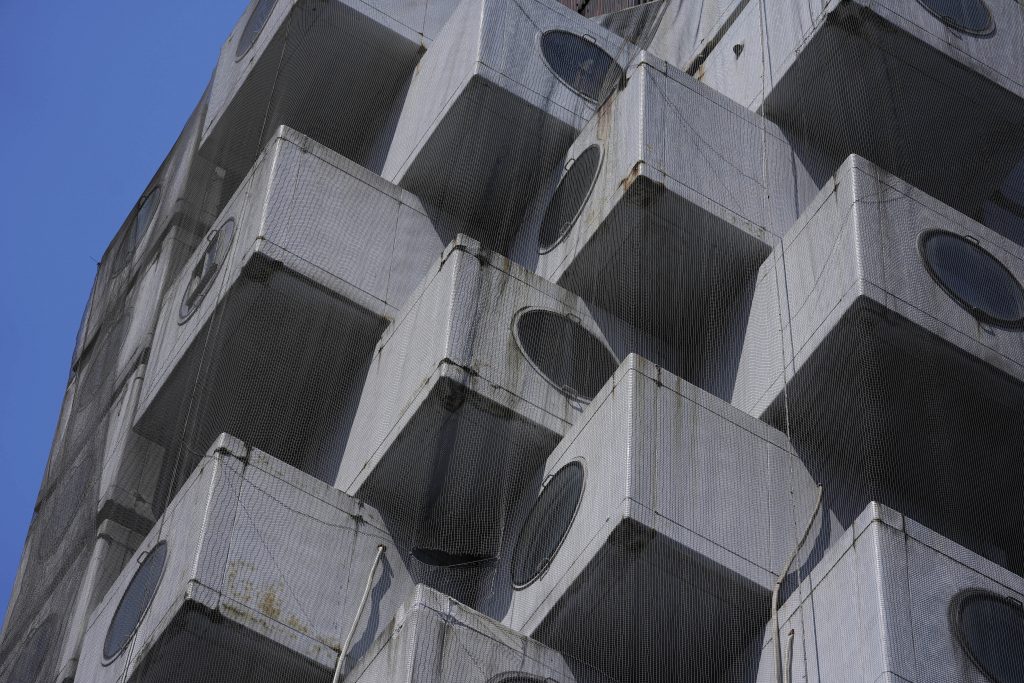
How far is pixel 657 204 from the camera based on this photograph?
20359mm

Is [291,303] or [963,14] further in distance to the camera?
[963,14]

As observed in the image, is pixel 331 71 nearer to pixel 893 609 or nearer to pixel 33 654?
pixel 33 654

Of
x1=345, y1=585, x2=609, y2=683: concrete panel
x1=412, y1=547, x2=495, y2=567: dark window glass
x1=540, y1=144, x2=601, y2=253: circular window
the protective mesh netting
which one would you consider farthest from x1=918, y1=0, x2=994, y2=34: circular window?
x1=345, y1=585, x2=609, y2=683: concrete panel

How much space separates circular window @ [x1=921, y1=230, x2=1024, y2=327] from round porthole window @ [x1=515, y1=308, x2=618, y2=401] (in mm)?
4002

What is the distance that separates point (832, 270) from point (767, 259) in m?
2.01

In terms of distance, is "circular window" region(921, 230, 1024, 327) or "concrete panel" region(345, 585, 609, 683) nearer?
"concrete panel" region(345, 585, 609, 683)

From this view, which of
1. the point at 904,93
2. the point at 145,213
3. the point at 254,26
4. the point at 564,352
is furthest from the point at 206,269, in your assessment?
the point at 904,93

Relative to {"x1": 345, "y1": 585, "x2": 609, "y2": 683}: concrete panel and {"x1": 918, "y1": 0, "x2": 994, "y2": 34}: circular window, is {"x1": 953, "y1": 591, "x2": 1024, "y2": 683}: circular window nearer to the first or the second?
{"x1": 345, "y1": 585, "x2": 609, "y2": 683}: concrete panel

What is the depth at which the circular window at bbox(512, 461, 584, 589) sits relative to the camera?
17516 millimetres

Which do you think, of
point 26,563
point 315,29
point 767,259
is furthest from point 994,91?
point 26,563

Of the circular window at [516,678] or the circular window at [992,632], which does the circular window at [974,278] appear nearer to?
the circular window at [992,632]

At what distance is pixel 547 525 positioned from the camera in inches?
705

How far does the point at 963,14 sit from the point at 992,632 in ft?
35.0

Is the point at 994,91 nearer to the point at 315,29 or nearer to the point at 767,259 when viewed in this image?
the point at 767,259
